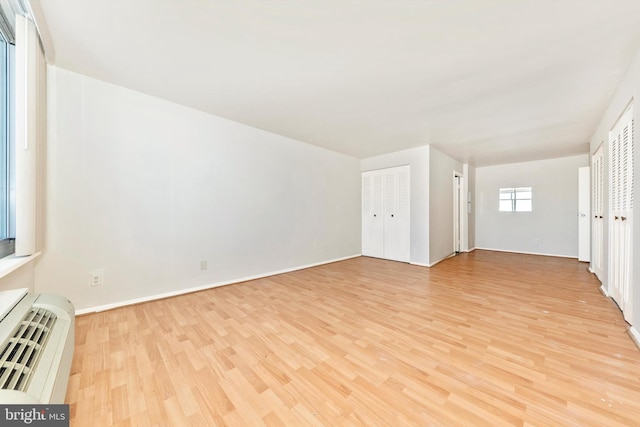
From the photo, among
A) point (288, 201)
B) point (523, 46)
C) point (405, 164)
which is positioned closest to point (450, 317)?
→ point (523, 46)

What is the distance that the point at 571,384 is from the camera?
1.44 m

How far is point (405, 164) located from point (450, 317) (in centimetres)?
309

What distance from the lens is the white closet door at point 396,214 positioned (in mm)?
4730

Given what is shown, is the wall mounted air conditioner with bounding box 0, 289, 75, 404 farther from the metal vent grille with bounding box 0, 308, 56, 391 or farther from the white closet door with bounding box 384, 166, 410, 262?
the white closet door with bounding box 384, 166, 410, 262

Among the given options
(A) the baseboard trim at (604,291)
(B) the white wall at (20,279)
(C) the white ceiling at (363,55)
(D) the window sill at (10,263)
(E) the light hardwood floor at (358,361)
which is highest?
(C) the white ceiling at (363,55)

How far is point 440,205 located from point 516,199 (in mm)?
2670

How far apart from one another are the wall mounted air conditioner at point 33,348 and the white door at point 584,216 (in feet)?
23.9

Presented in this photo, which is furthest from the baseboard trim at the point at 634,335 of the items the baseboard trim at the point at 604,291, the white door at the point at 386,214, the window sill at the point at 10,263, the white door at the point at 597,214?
the window sill at the point at 10,263

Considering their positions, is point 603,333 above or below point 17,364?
below

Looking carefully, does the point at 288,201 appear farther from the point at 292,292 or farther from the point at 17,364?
the point at 17,364

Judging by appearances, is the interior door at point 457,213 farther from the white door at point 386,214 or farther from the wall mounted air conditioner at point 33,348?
the wall mounted air conditioner at point 33,348

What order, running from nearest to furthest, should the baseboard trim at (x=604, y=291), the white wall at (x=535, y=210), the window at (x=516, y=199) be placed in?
the baseboard trim at (x=604, y=291), the white wall at (x=535, y=210), the window at (x=516, y=199)

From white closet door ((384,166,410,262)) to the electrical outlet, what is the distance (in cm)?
443

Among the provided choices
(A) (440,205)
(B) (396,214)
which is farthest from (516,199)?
(B) (396,214)
